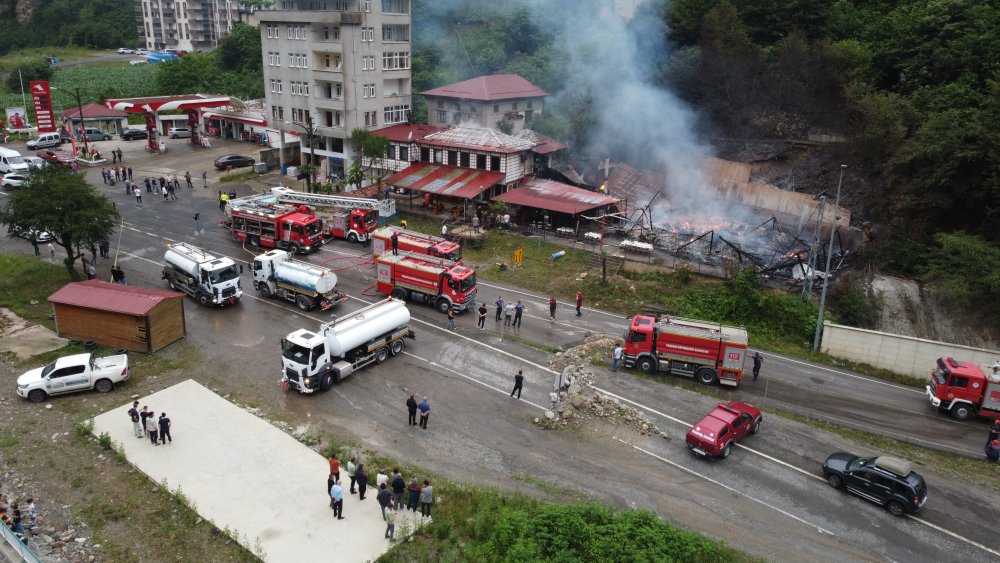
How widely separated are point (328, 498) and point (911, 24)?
165 ft

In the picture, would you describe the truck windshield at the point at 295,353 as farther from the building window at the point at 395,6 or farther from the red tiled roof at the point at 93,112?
the red tiled roof at the point at 93,112

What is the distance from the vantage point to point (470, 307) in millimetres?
34000

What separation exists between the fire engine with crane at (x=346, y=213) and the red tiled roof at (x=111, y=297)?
15130 mm

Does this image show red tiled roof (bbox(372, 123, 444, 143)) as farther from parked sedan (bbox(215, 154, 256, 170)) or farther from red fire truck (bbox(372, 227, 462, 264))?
red fire truck (bbox(372, 227, 462, 264))

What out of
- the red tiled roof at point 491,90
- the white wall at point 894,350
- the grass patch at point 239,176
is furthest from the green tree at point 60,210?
the white wall at point 894,350

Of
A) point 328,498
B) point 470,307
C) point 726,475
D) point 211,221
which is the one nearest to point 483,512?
point 328,498

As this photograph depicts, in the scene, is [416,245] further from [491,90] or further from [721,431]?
[491,90]

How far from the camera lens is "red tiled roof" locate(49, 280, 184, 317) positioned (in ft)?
91.5

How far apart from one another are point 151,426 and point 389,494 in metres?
9.27

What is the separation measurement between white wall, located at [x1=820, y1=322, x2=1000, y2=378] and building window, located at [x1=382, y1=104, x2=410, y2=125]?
40.8 meters

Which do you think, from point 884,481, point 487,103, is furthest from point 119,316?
point 487,103

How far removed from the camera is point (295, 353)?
81.4 feet

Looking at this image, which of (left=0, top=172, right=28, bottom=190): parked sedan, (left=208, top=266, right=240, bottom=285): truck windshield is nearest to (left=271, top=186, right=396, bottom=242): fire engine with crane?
(left=208, top=266, right=240, bottom=285): truck windshield

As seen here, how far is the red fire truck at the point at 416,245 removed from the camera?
3577cm
